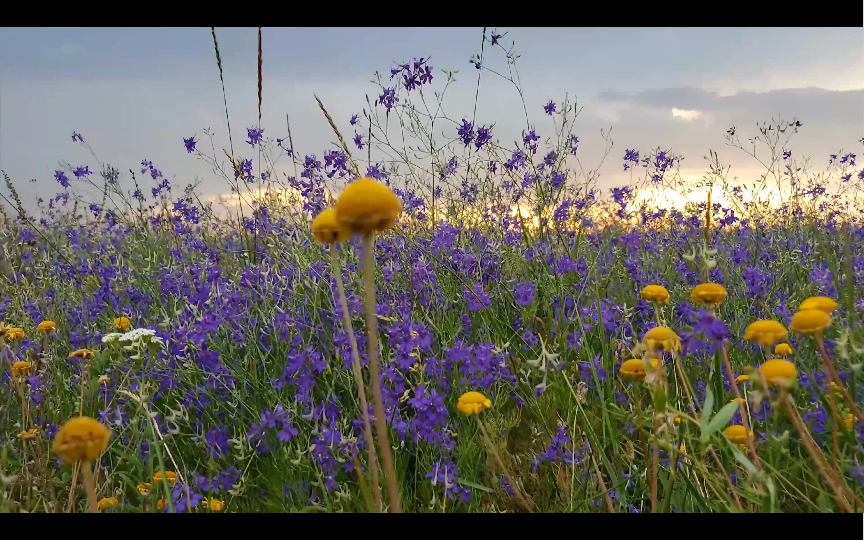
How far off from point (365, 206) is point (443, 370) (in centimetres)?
126

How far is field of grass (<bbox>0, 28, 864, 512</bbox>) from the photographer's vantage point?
4.76 ft

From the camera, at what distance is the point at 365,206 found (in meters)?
0.91

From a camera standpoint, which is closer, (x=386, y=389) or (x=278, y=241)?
(x=386, y=389)

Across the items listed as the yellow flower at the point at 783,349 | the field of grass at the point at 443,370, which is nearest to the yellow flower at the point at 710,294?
the field of grass at the point at 443,370

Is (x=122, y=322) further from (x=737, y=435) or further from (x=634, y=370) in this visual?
(x=737, y=435)

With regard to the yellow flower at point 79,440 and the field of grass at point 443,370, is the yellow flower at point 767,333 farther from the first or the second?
the yellow flower at point 79,440

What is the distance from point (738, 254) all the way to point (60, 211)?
692cm

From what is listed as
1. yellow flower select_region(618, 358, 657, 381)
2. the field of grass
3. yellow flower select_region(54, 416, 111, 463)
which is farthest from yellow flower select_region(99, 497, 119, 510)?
yellow flower select_region(618, 358, 657, 381)

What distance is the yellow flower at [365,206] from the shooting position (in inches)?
35.6

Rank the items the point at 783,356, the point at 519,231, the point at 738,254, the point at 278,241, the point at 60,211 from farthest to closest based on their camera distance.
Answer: the point at 60,211 → the point at 519,231 → the point at 738,254 → the point at 278,241 → the point at 783,356
